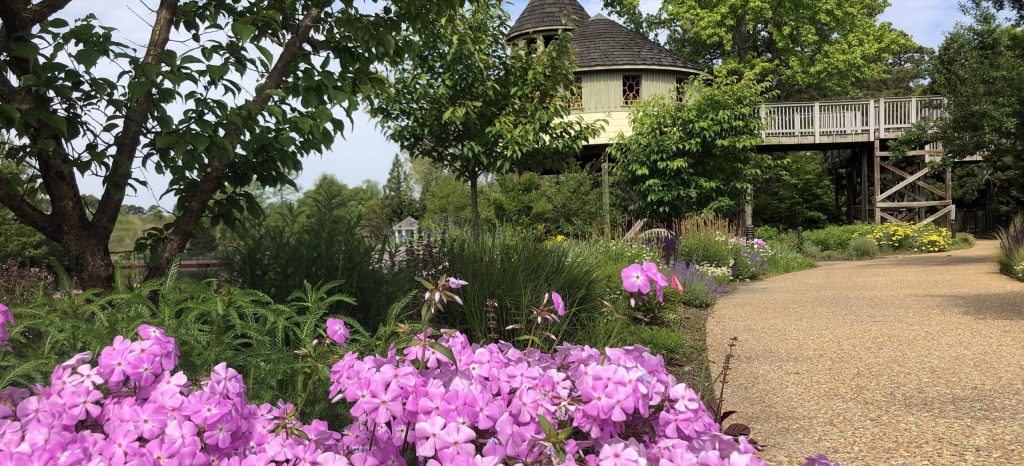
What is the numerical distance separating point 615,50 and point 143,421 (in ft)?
65.7

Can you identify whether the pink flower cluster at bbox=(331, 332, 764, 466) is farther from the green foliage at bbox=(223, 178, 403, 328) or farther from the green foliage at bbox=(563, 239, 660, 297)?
the green foliage at bbox=(563, 239, 660, 297)

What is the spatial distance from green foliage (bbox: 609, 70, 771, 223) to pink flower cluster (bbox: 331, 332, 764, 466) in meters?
14.9

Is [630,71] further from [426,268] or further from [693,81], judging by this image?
[426,268]

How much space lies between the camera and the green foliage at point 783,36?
80.2 feet

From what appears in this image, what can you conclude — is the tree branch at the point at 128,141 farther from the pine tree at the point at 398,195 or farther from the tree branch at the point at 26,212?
the pine tree at the point at 398,195

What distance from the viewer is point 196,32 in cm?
382

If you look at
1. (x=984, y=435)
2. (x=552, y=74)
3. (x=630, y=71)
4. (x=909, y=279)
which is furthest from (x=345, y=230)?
(x=630, y=71)

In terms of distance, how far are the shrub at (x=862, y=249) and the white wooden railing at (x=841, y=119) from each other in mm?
4012

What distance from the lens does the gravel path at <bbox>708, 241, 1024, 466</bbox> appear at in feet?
10.7

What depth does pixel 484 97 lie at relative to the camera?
9172 millimetres

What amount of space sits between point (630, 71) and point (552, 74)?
11637 mm

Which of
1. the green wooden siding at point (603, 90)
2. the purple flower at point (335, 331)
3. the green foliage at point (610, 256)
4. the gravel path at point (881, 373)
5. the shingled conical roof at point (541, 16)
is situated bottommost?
the gravel path at point (881, 373)

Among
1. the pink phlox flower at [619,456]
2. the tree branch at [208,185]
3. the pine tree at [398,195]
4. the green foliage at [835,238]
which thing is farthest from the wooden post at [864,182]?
the pine tree at [398,195]

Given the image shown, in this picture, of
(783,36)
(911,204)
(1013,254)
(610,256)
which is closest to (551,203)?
(610,256)
